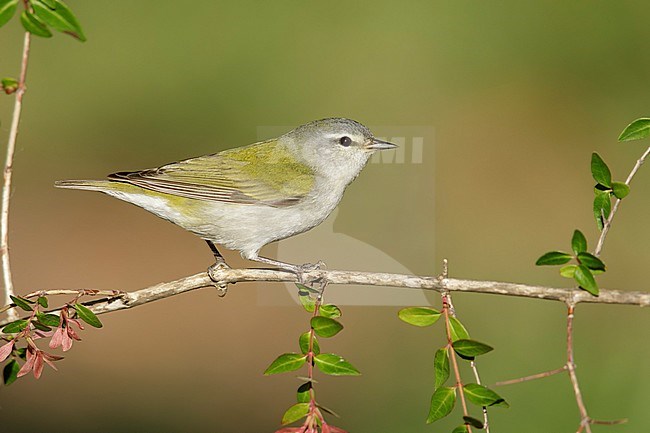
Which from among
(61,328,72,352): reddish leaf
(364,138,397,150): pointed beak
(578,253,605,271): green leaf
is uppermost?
(364,138,397,150): pointed beak

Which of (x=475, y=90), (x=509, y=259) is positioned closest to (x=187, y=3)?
(x=475, y=90)

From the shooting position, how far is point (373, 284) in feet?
7.79

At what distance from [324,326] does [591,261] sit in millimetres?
721

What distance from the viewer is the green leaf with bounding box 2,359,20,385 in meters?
2.34

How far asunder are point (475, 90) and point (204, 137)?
3.14 m

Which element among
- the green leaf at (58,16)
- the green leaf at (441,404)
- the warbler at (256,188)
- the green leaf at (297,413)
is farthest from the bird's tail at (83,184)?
the green leaf at (441,404)

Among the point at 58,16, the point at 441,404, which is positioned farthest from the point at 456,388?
the point at 58,16

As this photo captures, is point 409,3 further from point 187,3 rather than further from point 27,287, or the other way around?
point 27,287

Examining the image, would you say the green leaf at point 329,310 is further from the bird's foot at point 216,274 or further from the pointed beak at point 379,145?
the pointed beak at point 379,145

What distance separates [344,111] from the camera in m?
7.79

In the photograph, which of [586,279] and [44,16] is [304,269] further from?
[44,16]

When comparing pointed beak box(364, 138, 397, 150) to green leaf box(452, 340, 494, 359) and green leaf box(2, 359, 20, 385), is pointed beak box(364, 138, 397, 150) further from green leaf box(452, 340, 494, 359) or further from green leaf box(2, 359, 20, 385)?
green leaf box(2, 359, 20, 385)

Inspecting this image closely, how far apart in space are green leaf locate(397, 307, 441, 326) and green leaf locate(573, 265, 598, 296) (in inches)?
15.4

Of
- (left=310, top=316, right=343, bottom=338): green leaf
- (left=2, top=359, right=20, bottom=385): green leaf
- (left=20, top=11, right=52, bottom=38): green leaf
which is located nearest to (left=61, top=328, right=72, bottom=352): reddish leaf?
(left=2, top=359, right=20, bottom=385): green leaf
